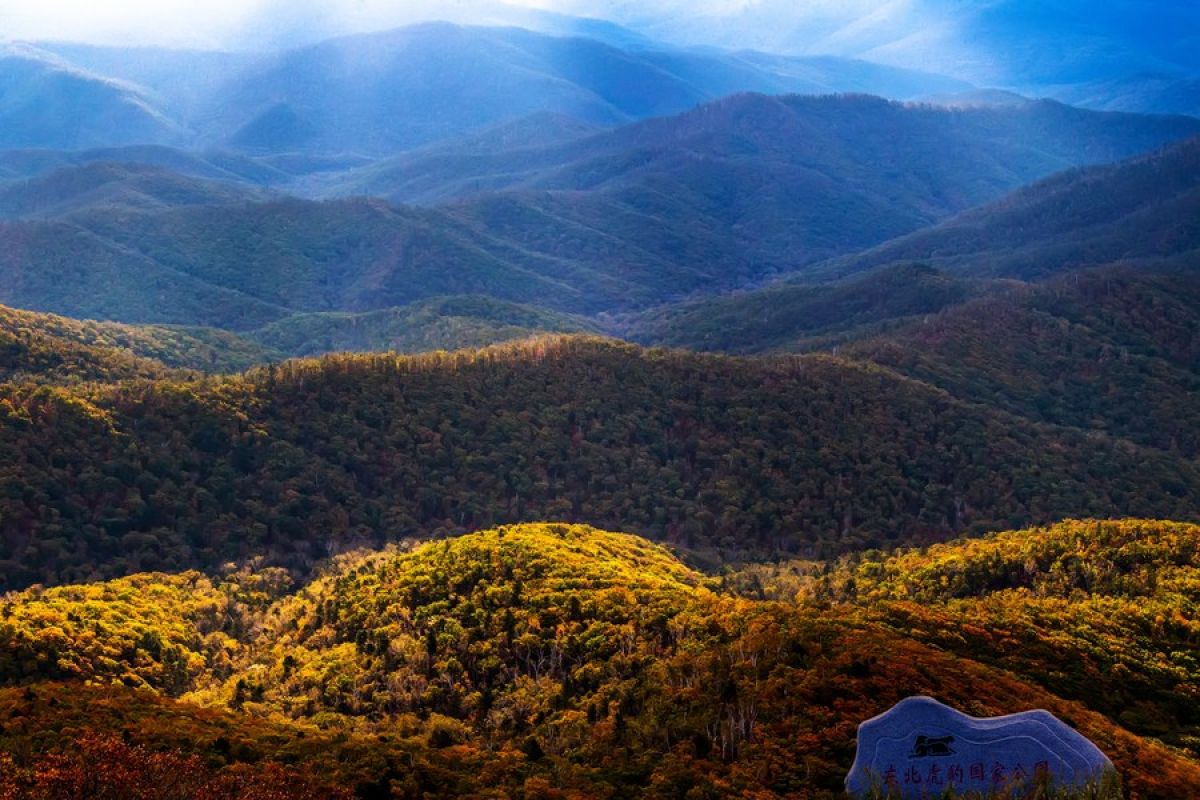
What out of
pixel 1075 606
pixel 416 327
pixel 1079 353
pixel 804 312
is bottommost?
pixel 416 327

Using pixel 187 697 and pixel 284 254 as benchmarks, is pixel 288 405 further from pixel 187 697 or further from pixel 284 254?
pixel 284 254

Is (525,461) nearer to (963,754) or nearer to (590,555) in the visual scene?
(590,555)

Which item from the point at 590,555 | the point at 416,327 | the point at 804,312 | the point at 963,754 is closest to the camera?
the point at 963,754

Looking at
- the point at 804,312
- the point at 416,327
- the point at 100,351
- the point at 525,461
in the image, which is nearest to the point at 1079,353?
the point at 804,312

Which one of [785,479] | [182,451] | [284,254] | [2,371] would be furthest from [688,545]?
[284,254]

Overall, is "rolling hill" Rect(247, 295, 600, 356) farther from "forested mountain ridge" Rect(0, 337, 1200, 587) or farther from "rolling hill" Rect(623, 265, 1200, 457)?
"forested mountain ridge" Rect(0, 337, 1200, 587)

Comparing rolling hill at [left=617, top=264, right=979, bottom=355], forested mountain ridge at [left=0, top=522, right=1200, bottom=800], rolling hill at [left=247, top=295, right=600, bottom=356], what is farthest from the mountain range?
rolling hill at [left=617, top=264, right=979, bottom=355]
